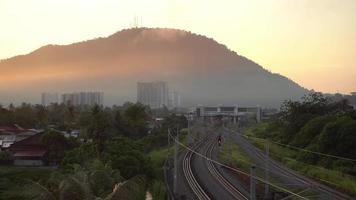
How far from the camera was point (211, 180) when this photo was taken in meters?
Result: 39.5

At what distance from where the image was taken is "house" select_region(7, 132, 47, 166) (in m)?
51.7

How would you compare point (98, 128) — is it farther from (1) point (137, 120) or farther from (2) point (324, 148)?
(1) point (137, 120)

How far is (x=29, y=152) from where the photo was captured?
54.3m

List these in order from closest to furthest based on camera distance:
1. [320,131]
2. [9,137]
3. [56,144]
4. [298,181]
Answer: [298,181]
[320,131]
[56,144]
[9,137]

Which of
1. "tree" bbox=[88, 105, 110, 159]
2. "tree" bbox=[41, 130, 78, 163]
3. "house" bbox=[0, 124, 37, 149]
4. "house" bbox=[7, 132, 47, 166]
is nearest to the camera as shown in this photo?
"house" bbox=[7, 132, 47, 166]

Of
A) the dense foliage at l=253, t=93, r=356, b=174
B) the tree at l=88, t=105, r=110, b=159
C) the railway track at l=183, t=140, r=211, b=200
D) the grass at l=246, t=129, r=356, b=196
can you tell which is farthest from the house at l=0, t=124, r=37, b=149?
the dense foliage at l=253, t=93, r=356, b=174

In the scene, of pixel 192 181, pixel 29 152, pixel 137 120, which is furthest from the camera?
pixel 137 120

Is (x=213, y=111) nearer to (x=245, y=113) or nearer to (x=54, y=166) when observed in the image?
(x=245, y=113)

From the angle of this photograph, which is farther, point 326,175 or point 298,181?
point 326,175

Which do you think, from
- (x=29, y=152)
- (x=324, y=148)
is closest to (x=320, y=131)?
(x=324, y=148)

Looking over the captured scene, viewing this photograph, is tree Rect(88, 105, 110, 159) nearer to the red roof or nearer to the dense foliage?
the red roof

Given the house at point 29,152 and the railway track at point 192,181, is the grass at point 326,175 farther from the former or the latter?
the house at point 29,152

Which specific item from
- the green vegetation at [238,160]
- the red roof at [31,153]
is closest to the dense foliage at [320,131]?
the green vegetation at [238,160]

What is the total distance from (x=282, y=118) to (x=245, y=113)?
10723 cm
